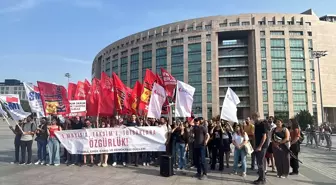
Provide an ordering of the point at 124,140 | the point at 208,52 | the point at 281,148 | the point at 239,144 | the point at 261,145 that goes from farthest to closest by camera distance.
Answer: the point at 208,52 → the point at 124,140 → the point at 239,144 → the point at 281,148 → the point at 261,145

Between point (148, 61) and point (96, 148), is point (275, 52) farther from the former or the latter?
point (96, 148)

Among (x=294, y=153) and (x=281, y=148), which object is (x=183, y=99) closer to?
(x=281, y=148)

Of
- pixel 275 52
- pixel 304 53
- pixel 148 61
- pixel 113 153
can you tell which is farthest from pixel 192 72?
pixel 113 153

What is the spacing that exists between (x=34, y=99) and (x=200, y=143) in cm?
759

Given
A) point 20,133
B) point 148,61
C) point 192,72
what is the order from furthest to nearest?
point 148,61 → point 192,72 → point 20,133

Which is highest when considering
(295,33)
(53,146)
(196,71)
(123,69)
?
(295,33)

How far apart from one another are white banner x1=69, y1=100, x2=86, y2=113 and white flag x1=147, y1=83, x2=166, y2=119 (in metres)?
2.96

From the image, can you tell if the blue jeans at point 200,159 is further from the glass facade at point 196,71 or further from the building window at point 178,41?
the building window at point 178,41

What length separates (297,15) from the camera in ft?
253

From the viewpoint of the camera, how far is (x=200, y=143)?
29.8 feet

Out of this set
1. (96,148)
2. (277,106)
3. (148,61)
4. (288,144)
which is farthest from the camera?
(148,61)

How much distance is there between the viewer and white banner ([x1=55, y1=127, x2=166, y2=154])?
10.9m

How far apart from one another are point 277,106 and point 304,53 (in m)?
A: 16.3

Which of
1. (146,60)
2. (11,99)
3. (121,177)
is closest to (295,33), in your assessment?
(146,60)
